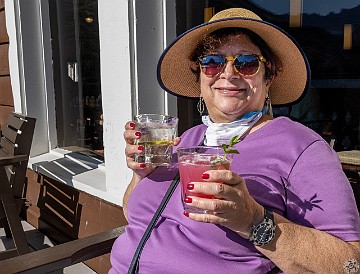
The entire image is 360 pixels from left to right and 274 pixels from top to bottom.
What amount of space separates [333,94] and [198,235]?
2.63m

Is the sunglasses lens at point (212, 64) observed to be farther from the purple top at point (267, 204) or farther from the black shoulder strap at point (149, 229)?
the black shoulder strap at point (149, 229)

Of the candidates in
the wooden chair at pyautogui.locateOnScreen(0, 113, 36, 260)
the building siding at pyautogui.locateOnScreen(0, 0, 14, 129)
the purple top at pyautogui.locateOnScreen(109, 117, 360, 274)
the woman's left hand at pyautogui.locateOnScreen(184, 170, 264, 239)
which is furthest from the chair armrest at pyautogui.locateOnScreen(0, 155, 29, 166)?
the woman's left hand at pyautogui.locateOnScreen(184, 170, 264, 239)

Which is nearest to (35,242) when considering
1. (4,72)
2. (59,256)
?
(4,72)

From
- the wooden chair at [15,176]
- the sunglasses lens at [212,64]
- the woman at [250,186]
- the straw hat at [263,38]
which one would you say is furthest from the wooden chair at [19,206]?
the sunglasses lens at [212,64]

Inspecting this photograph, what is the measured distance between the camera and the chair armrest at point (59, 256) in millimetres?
1572

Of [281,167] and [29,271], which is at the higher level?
[281,167]

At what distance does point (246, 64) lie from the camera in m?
1.43

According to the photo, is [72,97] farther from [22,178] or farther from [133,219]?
[133,219]

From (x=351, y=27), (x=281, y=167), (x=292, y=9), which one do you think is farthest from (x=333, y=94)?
(x=281, y=167)

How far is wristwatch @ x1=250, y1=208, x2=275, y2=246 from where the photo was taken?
42.6 inches

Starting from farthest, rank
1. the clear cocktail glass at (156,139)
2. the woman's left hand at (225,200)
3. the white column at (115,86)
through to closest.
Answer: the white column at (115,86)
the clear cocktail glass at (156,139)
the woman's left hand at (225,200)

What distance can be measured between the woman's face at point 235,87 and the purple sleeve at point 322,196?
11.7 inches

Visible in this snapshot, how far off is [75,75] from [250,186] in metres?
3.02

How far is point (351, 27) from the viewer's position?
3.01 metres
